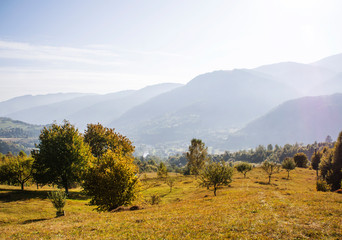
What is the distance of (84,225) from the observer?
→ 24453 mm

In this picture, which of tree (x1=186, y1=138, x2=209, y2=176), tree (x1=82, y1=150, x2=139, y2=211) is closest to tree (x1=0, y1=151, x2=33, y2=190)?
tree (x1=82, y1=150, x2=139, y2=211)

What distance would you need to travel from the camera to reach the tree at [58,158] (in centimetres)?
4956

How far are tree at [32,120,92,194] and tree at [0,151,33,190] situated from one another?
8.42 metres

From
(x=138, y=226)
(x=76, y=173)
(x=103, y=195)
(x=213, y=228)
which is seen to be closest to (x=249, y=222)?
(x=213, y=228)

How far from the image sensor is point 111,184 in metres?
32.3

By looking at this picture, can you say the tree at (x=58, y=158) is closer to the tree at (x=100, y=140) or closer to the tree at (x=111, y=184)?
the tree at (x=100, y=140)

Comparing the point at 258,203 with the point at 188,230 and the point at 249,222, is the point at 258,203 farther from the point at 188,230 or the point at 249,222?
the point at 188,230

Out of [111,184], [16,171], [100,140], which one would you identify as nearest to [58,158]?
[16,171]

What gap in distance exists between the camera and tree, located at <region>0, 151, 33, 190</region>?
2157 inches

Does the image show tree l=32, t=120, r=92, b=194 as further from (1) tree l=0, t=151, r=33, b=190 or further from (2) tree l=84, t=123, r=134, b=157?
(2) tree l=84, t=123, r=134, b=157

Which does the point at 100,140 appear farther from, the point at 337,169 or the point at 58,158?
the point at 337,169

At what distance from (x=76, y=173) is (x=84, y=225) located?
28926 mm

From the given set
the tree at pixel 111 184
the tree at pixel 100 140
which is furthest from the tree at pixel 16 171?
the tree at pixel 111 184

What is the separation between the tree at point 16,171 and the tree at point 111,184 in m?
34.1
